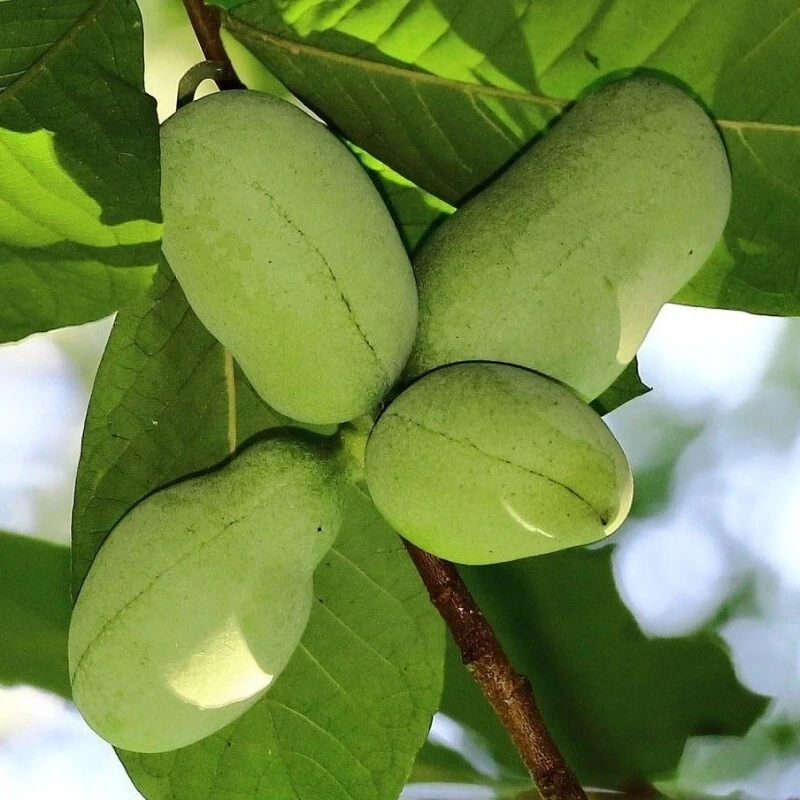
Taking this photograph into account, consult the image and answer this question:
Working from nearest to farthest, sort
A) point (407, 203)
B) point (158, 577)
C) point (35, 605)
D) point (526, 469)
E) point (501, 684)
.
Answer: point (526, 469) < point (158, 577) < point (501, 684) < point (407, 203) < point (35, 605)

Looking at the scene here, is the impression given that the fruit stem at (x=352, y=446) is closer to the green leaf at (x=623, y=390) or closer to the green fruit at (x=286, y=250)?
the green fruit at (x=286, y=250)

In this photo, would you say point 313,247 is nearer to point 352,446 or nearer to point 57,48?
point 352,446

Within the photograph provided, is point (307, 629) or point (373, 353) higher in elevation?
point (373, 353)

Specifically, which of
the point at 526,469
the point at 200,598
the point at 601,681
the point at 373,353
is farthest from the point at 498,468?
the point at 601,681

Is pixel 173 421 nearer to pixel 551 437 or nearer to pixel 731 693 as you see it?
pixel 551 437

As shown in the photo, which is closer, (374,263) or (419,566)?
(374,263)

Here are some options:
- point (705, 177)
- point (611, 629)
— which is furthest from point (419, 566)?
point (611, 629)
